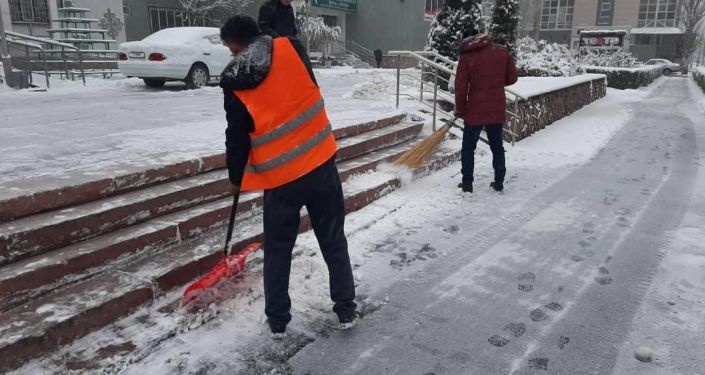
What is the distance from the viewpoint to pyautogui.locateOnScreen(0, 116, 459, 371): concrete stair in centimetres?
270

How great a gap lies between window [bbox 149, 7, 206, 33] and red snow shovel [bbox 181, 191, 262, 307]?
76.5 feet

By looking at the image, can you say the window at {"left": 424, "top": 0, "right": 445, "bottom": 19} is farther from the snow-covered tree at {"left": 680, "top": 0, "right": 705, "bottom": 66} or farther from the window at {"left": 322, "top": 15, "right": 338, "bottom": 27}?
the snow-covered tree at {"left": 680, "top": 0, "right": 705, "bottom": 66}

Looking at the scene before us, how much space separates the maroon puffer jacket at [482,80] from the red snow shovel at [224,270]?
299 centimetres

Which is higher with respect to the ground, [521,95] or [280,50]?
A: [280,50]

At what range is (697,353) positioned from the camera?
273 cm

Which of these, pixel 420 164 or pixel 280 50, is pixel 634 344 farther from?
pixel 420 164

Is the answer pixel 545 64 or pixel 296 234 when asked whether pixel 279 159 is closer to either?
pixel 296 234

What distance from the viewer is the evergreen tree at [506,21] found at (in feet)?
43.8

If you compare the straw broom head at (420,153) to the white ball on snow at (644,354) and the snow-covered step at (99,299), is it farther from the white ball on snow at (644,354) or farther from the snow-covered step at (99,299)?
the white ball on snow at (644,354)

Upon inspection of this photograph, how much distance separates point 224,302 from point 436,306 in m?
1.32

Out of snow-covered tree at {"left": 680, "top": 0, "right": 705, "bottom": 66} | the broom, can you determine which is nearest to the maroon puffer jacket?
the broom

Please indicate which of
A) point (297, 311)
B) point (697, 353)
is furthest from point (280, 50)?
point (697, 353)

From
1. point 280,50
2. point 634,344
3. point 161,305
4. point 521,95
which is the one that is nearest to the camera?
point 280,50

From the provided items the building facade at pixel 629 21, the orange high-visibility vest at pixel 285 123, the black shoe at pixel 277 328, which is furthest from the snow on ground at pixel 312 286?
the building facade at pixel 629 21
